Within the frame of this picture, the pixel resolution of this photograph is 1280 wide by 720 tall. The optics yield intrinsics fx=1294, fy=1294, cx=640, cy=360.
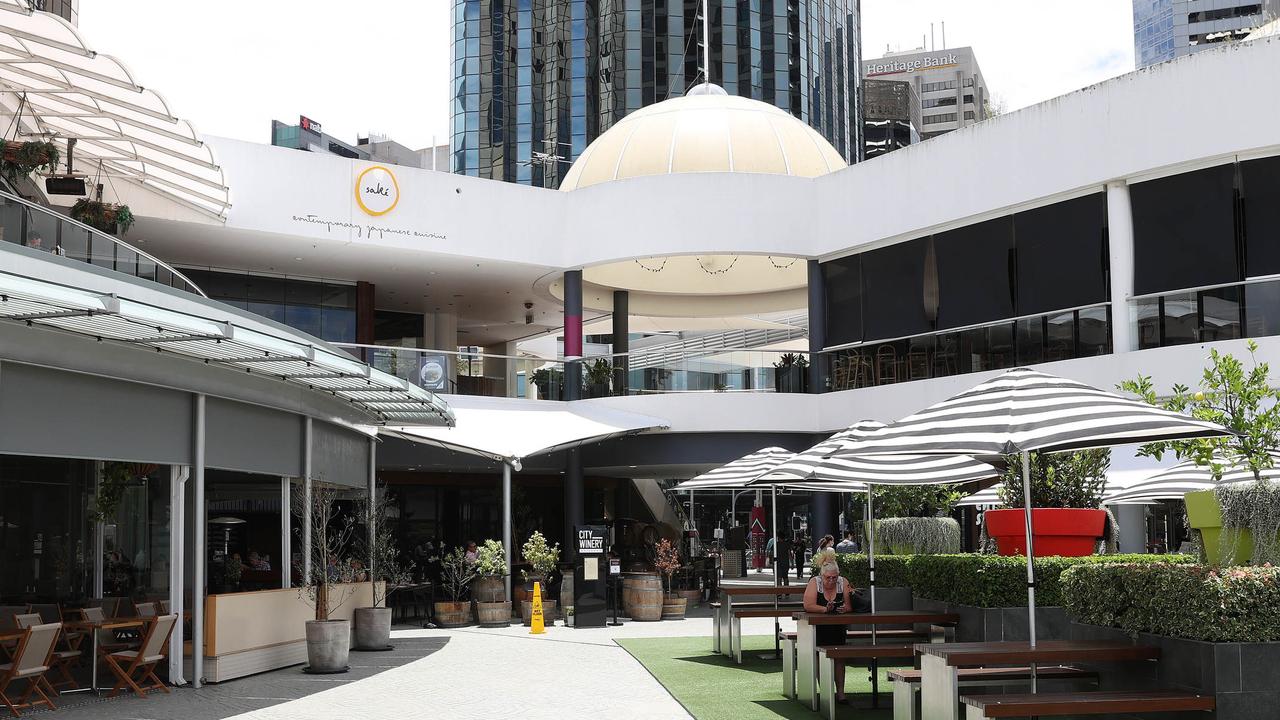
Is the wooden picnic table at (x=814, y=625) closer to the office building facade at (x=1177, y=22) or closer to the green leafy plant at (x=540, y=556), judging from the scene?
the green leafy plant at (x=540, y=556)

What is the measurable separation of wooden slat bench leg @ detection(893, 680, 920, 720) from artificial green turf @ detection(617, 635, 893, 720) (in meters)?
1.45

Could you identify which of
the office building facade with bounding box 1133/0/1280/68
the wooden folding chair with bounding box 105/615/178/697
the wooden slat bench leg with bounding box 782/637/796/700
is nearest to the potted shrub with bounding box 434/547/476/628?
the wooden folding chair with bounding box 105/615/178/697

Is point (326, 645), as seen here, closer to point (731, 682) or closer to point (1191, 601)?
point (731, 682)

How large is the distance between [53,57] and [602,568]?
37.4 feet

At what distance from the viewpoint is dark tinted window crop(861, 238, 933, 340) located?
24516 mm

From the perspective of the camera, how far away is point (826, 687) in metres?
10.7

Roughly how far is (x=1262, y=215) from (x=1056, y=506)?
8645mm

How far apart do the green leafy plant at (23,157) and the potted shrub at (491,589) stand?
9275mm

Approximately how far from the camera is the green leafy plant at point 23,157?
16.2 m

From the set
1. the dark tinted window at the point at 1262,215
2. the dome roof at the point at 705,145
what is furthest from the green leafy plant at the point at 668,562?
the dark tinted window at the point at 1262,215

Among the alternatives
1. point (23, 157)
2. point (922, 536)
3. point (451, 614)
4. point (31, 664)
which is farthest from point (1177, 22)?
point (31, 664)

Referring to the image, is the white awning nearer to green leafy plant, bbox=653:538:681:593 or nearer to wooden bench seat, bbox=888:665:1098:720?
green leafy plant, bbox=653:538:681:593

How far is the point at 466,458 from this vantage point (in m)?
24.7

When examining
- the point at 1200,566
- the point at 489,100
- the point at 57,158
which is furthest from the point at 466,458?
the point at 489,100
